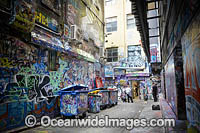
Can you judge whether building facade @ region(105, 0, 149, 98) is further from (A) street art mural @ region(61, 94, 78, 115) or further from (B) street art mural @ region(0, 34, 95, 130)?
(A) street art mural @ region(61, 94, 78, 115)

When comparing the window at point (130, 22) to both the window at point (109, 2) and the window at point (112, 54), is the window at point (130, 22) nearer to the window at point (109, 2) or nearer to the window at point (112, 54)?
the window at point (109, 2)

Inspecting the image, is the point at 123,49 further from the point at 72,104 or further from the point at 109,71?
the point at 72,104

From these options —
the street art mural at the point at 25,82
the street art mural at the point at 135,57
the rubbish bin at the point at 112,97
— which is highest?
the street art mural at the point at 135,57

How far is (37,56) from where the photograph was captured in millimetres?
8453

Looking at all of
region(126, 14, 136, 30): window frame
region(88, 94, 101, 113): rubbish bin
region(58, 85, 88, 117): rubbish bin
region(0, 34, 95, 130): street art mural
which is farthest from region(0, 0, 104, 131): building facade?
region(126, 14, 136, 30): window frame

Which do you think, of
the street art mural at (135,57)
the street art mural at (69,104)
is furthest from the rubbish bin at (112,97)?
the street art mural at (135,57)

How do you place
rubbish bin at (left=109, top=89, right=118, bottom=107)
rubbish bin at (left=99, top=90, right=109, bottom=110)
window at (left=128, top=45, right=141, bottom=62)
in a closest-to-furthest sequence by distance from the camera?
rubbish bin at (left=99, top=90, right=109, bottom=110) < rubbish bin at (left=109, top=89, right=118, bottom=107) < window at (left=128, top=45, right=141, bottom=62)

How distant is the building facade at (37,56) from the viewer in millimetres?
6633

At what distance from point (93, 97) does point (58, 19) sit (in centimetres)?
563

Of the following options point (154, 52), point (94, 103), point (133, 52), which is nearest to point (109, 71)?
point (133, 52)

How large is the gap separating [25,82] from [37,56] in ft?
5.13

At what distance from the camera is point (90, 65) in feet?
50.1

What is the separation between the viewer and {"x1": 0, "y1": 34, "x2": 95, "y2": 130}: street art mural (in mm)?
6566

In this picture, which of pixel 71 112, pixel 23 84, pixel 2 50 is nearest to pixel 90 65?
pixel 71 112
